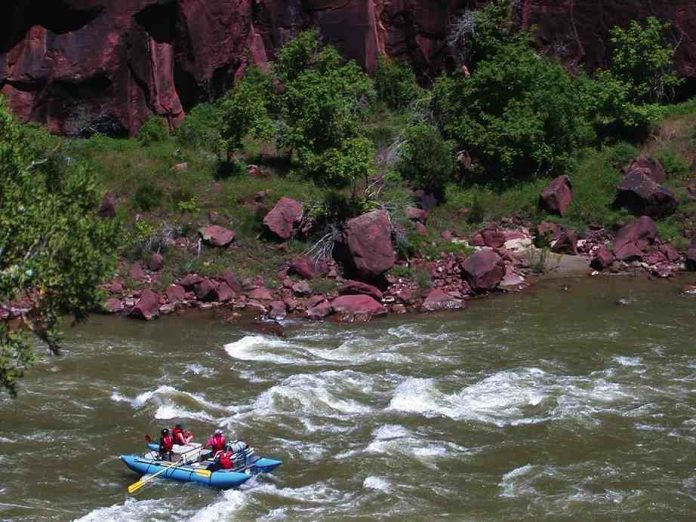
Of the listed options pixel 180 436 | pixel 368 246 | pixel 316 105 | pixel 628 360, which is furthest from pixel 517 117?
pixel 180 436

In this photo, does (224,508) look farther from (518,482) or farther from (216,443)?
(518,482)

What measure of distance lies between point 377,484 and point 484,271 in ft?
46.3

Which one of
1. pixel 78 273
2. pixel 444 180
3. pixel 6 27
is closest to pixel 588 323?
pixel 444 180

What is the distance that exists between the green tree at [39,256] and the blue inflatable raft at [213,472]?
3.51 meters

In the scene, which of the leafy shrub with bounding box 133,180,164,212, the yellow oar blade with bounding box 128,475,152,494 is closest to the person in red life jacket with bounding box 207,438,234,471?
the yellow oar blade with bounding box 128,475,152,494

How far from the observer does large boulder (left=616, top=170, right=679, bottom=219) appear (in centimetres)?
3597

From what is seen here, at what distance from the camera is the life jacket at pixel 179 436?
63.8 feet

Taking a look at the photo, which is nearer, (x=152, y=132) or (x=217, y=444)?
(x=217, y=444)

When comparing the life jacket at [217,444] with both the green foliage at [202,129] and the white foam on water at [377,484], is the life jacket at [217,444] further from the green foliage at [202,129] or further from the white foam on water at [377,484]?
the green foliage at [202,129]

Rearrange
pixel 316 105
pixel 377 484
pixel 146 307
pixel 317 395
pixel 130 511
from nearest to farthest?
pixel 130 511
pixel 377 484
pixel 317 395
pixel 146 307
pixel 316 105

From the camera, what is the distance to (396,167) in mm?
38000

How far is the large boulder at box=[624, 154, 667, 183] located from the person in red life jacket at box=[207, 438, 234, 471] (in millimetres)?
23672

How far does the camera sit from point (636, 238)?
34656 mm

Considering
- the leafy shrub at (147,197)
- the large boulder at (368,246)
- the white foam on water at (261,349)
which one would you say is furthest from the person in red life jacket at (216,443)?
the leafy shrub at (147,197)
